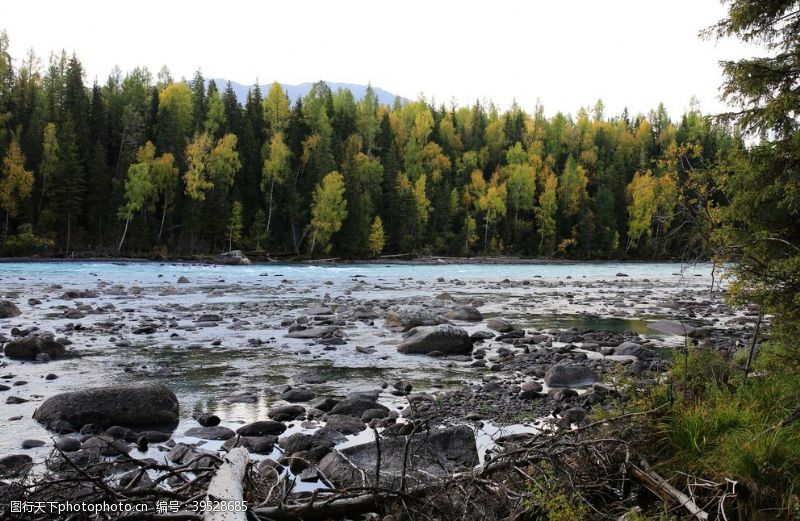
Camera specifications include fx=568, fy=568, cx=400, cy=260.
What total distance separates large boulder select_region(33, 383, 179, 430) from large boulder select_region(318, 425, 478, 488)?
2.70 metres

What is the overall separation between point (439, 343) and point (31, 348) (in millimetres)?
8023

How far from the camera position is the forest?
191 feet

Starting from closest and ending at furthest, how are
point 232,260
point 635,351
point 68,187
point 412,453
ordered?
point 412,453 < point 635,351 < point 232,260 < point 68,187

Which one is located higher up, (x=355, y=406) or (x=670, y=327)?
(x=670, y=327)

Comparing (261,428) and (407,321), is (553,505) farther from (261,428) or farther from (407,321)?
(407,321)

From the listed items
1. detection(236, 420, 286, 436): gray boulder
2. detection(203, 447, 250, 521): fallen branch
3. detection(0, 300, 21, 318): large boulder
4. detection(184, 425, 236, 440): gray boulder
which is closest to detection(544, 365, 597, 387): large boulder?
detection(236, 420, 286, 436): gray boulder

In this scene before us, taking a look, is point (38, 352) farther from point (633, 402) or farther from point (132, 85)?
point (132, 85)

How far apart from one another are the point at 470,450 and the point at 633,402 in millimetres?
1833

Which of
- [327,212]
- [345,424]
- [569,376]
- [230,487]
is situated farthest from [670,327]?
[327,212]

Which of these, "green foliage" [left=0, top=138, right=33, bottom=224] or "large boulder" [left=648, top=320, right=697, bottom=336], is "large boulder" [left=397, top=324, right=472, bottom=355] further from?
"green foliage" [left=0, top=138, right=33, bottom=224]

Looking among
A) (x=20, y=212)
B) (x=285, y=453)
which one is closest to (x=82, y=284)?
(x=285, y=453)

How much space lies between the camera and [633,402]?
4.99 m

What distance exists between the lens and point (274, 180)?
2719 inches

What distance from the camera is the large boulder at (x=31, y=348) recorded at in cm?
1072
